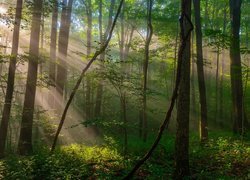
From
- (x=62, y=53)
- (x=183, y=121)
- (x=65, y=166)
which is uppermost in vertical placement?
(x=62, y=53)

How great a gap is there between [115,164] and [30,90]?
18.3 ft

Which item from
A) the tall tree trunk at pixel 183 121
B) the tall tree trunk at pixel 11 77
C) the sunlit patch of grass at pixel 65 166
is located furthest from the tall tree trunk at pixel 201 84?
the tall tree trunk at pixel 11 77

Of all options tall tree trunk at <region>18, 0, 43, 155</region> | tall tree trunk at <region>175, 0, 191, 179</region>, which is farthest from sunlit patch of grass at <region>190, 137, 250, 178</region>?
tall tree trunk at <region>18, 0, 43, 155</region>

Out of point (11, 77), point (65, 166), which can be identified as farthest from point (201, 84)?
point (11, 77)

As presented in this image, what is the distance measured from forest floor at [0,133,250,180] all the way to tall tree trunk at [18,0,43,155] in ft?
7.61

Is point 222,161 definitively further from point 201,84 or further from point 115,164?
point 201,84

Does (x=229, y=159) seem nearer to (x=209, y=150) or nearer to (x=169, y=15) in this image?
(x=209, y=150)

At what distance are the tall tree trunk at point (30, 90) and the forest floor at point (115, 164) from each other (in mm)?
2321

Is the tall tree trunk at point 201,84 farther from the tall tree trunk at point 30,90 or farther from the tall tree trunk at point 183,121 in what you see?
the tall tree trunk at point 30,90

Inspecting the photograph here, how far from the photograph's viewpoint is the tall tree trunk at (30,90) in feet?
41.4

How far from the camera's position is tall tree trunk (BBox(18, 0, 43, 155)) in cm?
1262

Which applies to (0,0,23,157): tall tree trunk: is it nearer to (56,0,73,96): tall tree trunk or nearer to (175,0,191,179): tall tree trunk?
(56,0,73,96): tall tree trunk

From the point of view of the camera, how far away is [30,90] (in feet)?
42.7

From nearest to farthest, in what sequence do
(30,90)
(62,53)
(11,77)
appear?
(11,77)
(30,90)
(62,53)
